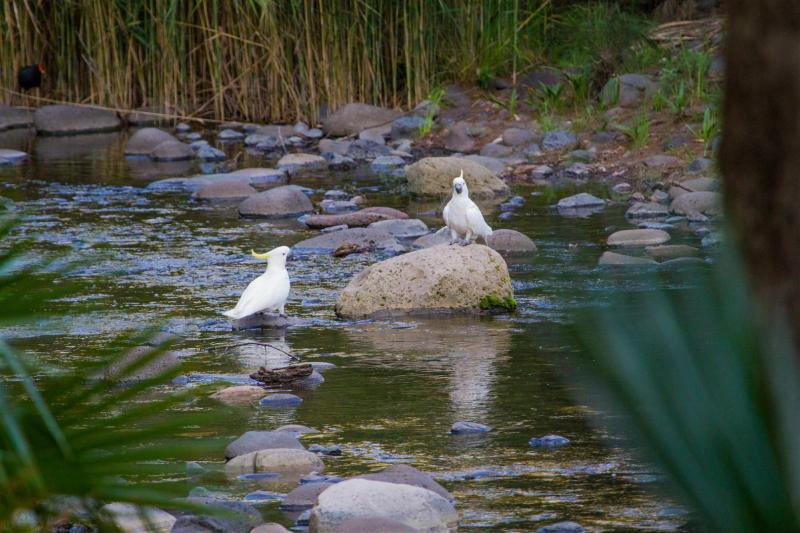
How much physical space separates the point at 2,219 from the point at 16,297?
5.7 inches

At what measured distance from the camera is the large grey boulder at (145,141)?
13.7 meters

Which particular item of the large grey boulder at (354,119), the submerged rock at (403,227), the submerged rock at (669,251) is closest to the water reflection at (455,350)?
the submerged rock at (669,251)

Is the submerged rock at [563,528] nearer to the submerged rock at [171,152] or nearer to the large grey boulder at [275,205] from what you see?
the large grey boulder at [275,205]

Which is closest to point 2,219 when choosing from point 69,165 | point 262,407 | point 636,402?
point 636,402

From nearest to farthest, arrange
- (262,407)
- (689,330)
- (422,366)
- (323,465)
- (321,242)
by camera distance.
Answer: (689,330) → (323,465) → (262,407) → (422,366) → (321,242)

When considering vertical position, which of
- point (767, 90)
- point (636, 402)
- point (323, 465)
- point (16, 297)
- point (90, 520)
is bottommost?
point (323, 465)

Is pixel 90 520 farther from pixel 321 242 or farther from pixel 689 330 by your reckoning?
pixel 321 242

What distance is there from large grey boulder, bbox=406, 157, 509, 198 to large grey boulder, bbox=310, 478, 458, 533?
7.29 meters

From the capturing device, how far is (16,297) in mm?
1204

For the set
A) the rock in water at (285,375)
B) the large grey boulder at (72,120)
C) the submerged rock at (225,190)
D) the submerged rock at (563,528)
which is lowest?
the submerged rock at (563,528)

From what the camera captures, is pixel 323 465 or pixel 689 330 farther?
pixel 323 465

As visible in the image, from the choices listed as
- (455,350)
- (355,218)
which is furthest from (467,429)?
(355,218)

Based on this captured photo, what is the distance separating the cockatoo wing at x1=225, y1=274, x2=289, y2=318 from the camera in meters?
6.46

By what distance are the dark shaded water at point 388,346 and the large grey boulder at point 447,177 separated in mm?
206
